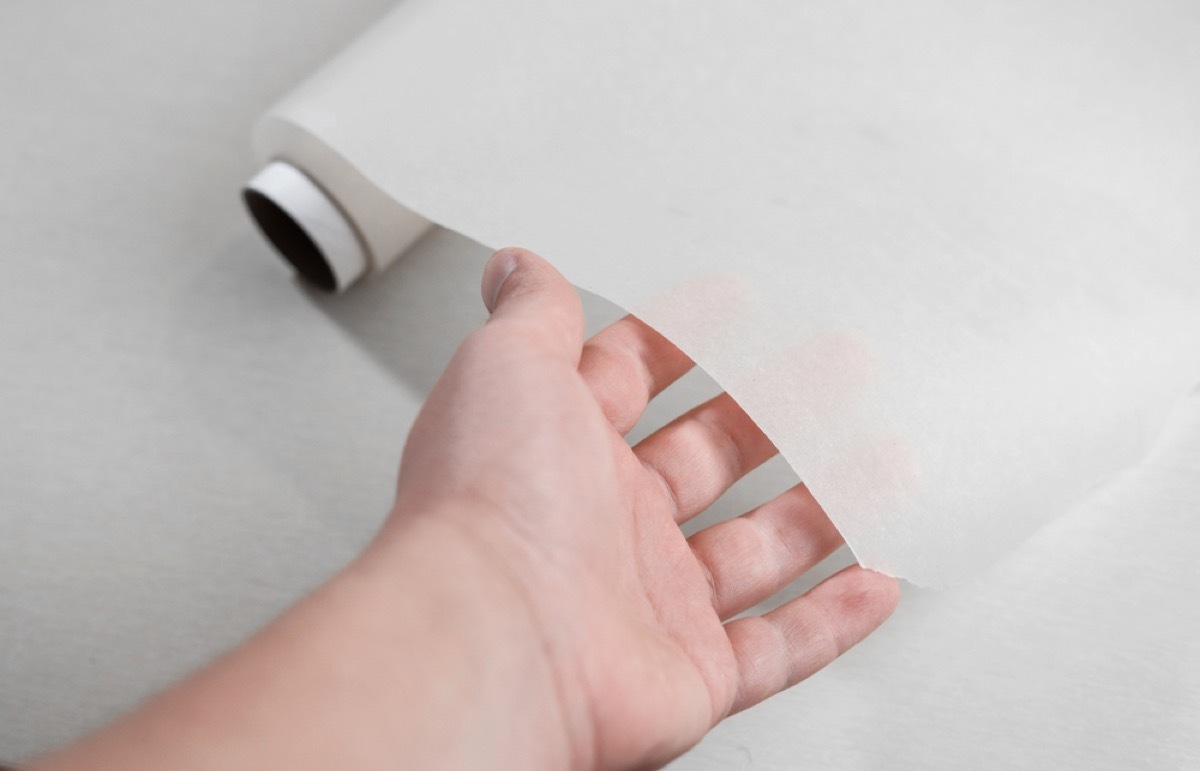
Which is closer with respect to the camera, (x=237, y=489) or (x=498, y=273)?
(x=498, y=273)

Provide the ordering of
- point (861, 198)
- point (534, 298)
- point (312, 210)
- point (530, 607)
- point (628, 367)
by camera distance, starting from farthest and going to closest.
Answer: point (312, 210) → point (861, 198) → point (628, 367) → point (534, 298) → point (530, 607)

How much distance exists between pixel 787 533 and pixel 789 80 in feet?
2.03

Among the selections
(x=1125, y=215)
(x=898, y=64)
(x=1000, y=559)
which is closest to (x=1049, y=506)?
(x=1000, y=559)

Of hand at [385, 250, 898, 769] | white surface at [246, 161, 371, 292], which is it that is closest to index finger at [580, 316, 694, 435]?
hand at [385, 250, 898, 769]

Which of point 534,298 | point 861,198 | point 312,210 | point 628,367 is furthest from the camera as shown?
point 312,210

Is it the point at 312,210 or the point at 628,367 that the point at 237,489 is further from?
the point at 628,367

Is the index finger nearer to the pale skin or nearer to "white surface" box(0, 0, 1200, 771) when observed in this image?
the pale skin

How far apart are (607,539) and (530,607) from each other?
10cm

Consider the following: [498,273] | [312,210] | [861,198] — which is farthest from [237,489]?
[861,198]

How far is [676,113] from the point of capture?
51.1 inches

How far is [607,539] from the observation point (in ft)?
2.87

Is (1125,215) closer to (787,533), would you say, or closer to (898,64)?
(898,64)

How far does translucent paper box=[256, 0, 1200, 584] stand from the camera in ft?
3.44

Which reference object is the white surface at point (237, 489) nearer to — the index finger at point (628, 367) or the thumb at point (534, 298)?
the index finger at point (628, 367)
